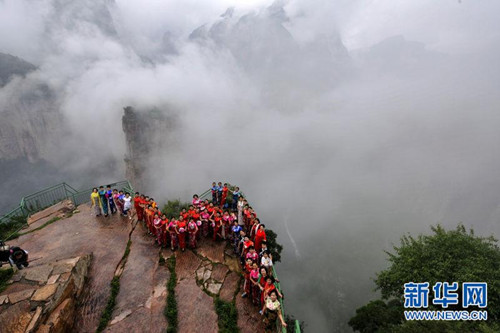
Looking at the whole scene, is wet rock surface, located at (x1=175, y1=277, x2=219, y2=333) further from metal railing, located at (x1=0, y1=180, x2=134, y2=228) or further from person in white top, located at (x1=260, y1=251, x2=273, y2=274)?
metal railing, located at (x1=0, y1=180, x2=134, y2=228)

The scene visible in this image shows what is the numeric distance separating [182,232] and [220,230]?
214 cm

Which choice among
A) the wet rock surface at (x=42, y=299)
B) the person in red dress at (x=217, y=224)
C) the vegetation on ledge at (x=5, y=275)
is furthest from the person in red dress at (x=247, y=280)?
the vegetation on ledge at (x=5, y=275)

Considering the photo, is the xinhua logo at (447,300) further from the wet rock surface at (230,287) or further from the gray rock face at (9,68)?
the gray rock face at (9,68)

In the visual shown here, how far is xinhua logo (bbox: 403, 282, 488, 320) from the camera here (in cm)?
1491

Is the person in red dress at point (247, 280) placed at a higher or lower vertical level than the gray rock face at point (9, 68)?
lower

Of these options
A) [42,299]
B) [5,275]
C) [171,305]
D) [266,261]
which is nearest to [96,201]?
[5,275]

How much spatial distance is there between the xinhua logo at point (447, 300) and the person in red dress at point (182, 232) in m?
12.2

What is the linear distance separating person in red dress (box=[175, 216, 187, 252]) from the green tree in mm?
13912

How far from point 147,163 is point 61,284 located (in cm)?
10216

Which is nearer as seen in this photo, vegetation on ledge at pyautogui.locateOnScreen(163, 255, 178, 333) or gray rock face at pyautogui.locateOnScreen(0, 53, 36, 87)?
vegetation on ledge at pyautogui.locateOnScreen(163, 255, 178, 333)

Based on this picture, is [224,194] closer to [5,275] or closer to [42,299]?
[42,299]

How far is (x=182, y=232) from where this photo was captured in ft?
45.0

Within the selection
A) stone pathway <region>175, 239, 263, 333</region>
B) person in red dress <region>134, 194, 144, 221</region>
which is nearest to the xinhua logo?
stone pathway <region>175, 239, 263, 333</region>

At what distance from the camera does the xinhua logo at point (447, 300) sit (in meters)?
14.9
